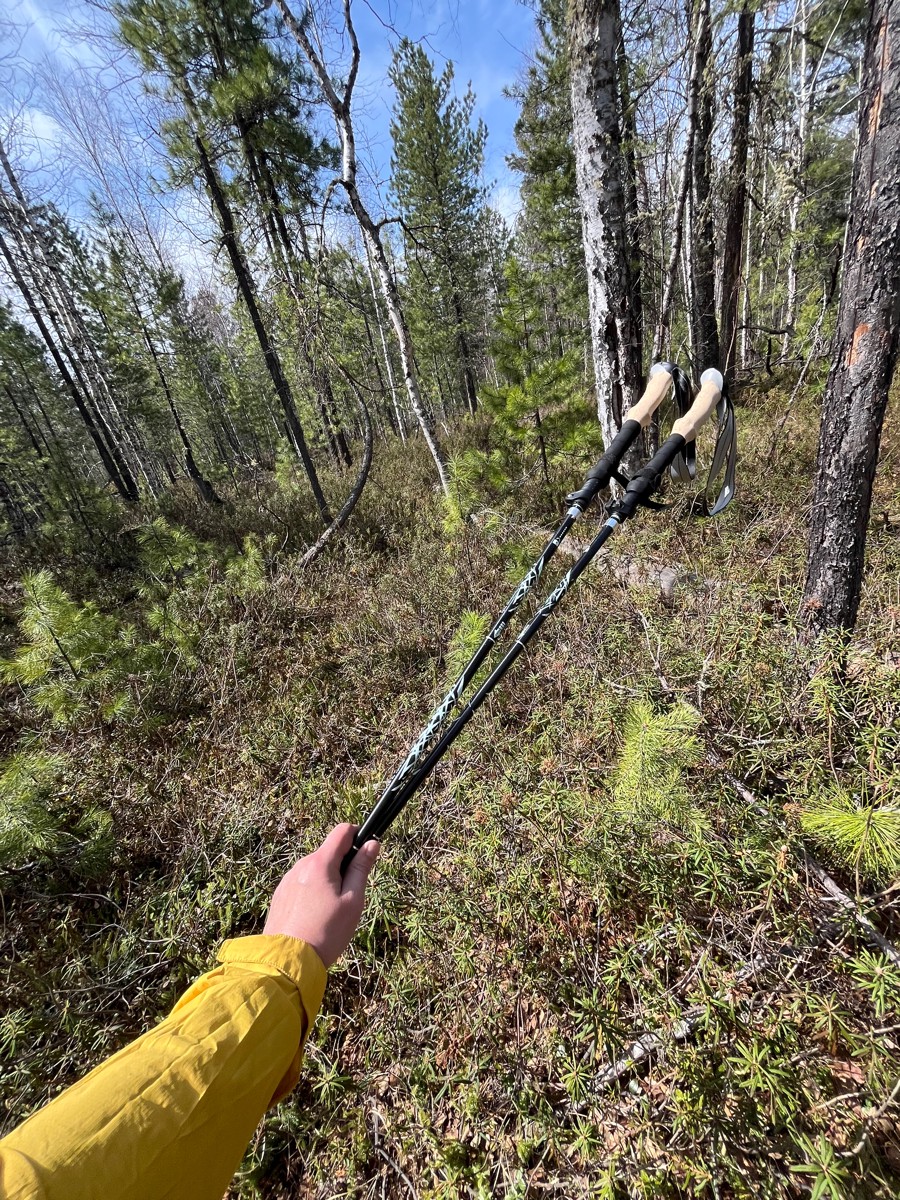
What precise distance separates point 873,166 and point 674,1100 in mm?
3472

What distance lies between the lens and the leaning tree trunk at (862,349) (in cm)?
183

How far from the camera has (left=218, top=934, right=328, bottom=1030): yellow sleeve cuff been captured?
954 mm

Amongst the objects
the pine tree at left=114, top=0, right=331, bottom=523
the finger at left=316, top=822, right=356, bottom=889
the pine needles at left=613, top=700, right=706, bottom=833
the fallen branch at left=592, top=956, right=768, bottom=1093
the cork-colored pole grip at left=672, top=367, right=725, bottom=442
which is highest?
the pine tree at left=114, top=0, right=331, bottom=523

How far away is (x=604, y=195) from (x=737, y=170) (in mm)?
4340

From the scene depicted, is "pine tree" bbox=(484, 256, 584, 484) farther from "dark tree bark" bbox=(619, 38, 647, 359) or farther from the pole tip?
the pole tip

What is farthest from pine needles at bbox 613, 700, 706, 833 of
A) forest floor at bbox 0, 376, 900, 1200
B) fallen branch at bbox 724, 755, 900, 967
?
fallen branch at bbox 724, 755, 900, 967

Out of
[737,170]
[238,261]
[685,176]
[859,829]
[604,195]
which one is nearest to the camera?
[859,829]

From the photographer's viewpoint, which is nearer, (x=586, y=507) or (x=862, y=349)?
(x=586, y=507)

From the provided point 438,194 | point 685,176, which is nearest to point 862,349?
point 685,176

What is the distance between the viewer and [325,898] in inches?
43.8

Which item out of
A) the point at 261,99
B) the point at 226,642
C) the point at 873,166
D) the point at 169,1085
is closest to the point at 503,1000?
the point at 169,1085

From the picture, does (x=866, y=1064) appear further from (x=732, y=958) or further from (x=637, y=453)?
(x=637, y=453)

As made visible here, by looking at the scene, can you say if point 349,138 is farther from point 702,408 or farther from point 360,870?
point 360,870

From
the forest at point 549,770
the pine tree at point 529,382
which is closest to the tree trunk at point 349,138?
the forest at point 549,770
